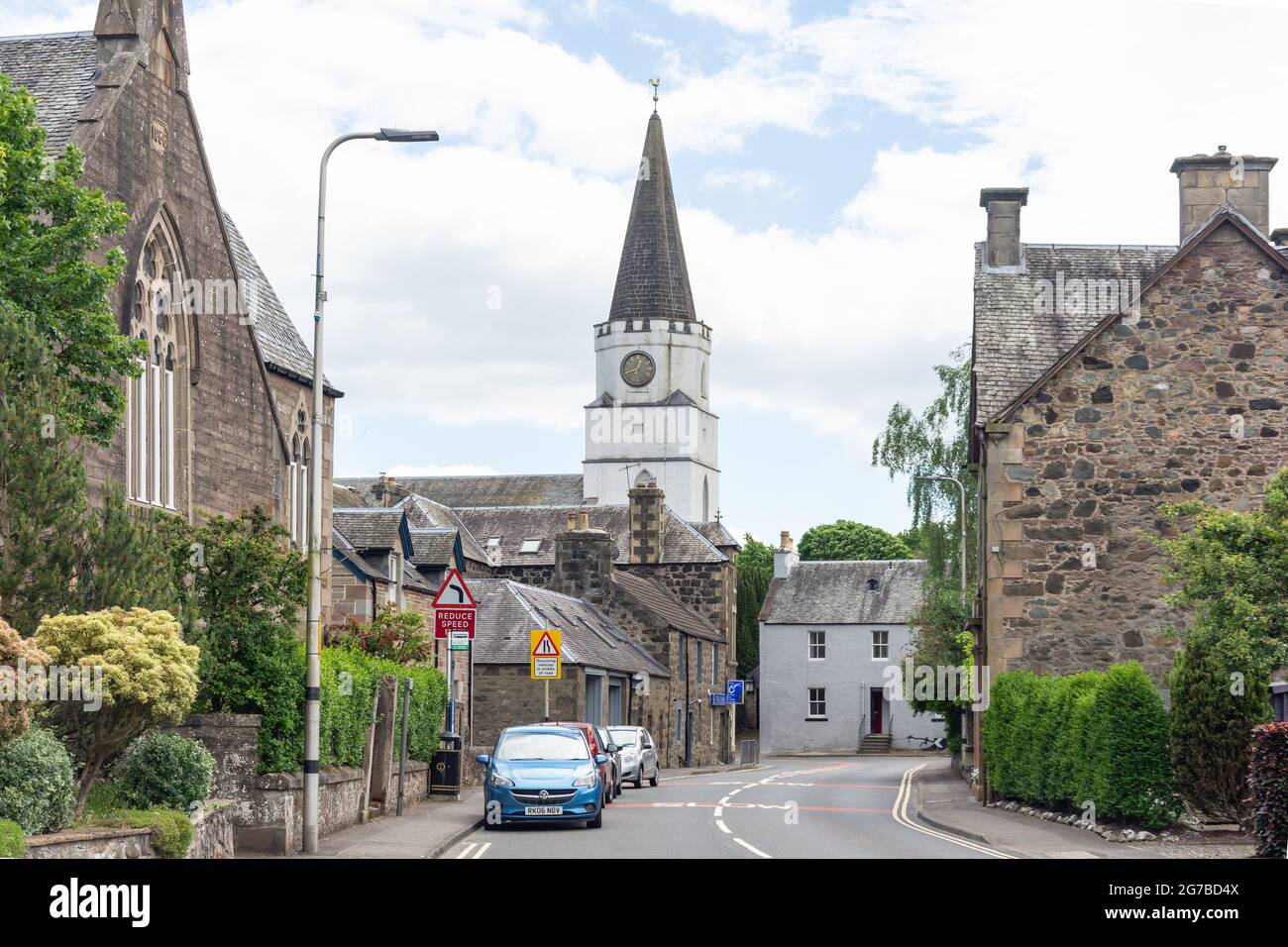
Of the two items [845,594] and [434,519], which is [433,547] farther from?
[845,594]

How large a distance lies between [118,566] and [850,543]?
310ft

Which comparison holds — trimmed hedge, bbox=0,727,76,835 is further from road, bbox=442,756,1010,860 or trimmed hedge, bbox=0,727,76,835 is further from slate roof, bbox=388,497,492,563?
slate roof, bbox=388,497,492,563

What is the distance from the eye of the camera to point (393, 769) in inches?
1088

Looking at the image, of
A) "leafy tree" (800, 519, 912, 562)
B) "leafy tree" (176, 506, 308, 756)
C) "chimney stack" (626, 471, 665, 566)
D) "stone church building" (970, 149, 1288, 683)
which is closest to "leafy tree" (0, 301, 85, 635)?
"leafy tree" (176, 506, 308, 756)

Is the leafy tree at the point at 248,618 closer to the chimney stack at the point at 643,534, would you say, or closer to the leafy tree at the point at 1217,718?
the leafy tree at the point at 1217,718

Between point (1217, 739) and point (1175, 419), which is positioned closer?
point (1217, 739)

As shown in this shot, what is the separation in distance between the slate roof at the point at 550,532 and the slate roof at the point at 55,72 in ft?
140

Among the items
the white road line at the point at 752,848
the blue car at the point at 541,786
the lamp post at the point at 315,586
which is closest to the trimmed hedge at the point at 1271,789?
the white road line at the point at 752,848

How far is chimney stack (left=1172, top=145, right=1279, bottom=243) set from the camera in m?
30.8

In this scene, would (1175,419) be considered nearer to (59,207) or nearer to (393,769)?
(393,769)

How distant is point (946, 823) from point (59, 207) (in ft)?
49.7

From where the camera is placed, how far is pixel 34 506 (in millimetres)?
17188

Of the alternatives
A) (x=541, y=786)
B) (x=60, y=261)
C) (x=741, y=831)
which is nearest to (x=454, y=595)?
(x=541, y=786)
